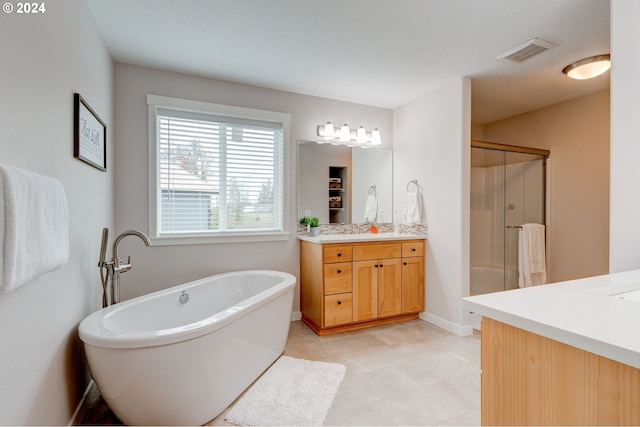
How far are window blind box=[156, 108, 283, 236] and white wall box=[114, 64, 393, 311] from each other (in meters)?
0.14

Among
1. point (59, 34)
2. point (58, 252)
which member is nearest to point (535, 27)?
point (59, 34)

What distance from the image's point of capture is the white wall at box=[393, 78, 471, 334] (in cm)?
289

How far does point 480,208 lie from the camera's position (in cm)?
347

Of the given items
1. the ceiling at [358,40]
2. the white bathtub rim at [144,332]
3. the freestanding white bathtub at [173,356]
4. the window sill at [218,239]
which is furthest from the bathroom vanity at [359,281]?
the ceiling at [358,40]

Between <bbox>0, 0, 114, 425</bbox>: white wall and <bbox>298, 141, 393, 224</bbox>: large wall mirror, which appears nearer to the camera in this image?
<bbox>0, 0, 114, 425</bbox>: white wall

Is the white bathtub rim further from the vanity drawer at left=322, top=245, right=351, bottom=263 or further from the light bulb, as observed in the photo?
the light bulb

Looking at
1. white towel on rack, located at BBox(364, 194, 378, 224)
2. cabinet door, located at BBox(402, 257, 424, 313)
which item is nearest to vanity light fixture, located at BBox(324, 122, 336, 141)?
white towel on rack, located at BBox(364, 194, 378, 224)

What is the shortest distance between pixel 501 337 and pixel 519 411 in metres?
0.18

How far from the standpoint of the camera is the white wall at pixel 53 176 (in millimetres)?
1096

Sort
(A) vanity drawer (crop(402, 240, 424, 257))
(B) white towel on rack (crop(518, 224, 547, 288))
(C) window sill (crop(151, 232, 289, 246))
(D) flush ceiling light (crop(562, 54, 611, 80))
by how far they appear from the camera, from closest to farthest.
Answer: (D) flush ceiling light (crop(562, 54, 611, 80)) < (C) window sill (crop(151, 232, 289, 246)) < (A) vanity drawer (crop(402, 240, 424, 257)) < (B) white towel on rack (crop(518, 224, 547, 288))

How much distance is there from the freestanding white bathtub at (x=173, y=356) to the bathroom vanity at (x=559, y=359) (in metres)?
1.31

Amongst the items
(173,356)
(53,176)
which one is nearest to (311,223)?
(173,356)

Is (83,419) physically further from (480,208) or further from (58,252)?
(480,208)

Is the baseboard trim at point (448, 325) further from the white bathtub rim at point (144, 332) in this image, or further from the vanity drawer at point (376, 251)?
the white bathtub rim at point (144, 332)
